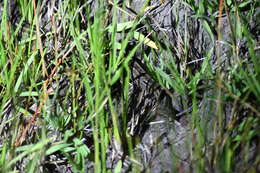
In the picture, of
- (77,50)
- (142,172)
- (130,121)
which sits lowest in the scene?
(142,172)

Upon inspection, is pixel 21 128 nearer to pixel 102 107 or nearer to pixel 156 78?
pixel 102 107

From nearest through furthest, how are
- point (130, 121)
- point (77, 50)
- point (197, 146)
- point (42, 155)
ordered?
point (197, 146), point (42, 155), point (130, 121), point (77, 50)

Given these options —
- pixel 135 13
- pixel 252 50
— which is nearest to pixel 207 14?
pixel 135 13

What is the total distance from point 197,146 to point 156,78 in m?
0.41

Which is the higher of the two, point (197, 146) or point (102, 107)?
point (102, 107)

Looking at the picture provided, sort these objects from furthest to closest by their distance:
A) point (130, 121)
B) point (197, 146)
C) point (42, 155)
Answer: point (130, 121)
point (42, 155)
point (197, 146)

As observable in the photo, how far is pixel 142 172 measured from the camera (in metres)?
1.65

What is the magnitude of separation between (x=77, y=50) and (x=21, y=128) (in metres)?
0.34

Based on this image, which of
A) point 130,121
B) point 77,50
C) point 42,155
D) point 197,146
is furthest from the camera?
point 77,50

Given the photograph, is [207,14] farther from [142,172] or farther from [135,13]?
[142,172]

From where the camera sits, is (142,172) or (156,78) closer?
(142,172)

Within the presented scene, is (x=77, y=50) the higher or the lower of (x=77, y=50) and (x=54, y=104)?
the higher

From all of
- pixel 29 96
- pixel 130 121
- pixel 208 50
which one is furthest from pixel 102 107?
pixel 208 50

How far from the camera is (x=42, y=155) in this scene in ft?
5.39
